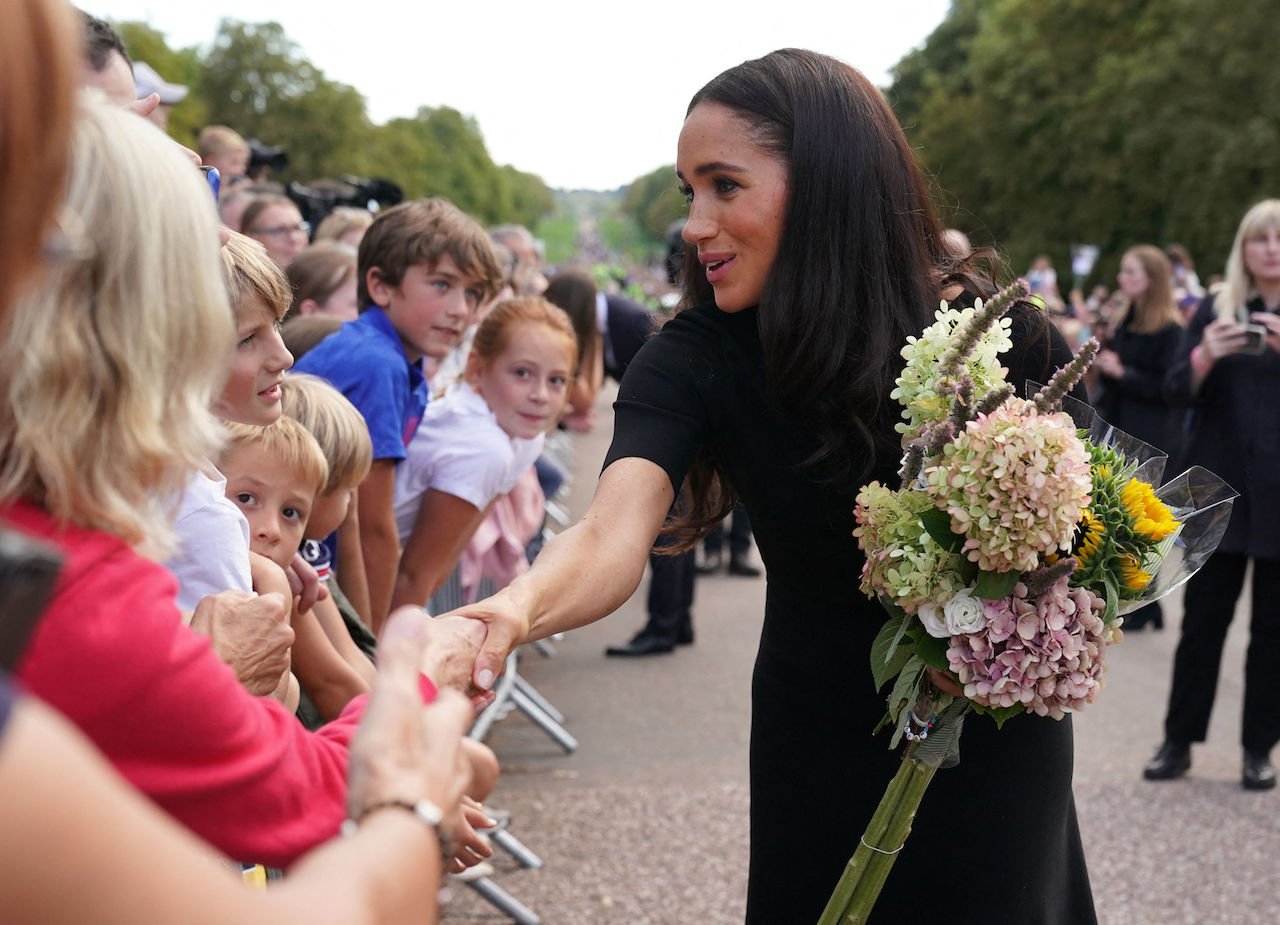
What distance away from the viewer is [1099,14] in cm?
4681

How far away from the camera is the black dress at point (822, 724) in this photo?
2764 millimetres

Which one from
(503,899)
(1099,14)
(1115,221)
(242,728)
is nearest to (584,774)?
(503,899)

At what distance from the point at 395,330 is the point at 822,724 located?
2.79 m

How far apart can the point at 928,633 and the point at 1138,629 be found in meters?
7.81

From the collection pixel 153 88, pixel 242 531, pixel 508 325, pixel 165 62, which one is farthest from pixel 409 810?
pixel 165 62

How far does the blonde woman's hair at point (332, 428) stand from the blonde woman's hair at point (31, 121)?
2551mm

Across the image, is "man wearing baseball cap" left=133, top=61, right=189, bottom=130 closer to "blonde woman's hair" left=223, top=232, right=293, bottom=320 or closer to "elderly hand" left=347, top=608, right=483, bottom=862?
"blonde woman's hair" left=223, top=232, right=293, bottom=320

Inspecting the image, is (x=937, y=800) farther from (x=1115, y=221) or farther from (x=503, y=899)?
(x=1115, y=221)

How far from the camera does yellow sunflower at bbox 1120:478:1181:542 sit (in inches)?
100

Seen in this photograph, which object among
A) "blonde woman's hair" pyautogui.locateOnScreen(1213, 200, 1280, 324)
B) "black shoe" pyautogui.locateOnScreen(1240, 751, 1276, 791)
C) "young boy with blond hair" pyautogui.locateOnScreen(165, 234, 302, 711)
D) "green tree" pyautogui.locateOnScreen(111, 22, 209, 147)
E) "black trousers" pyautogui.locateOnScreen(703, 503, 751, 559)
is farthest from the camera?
"green tree" pyautogui.locateOnScreen(111, 22, 209, 147)

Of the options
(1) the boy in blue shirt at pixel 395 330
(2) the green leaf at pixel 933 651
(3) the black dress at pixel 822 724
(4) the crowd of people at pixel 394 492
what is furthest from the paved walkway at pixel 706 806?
(2) the green leaf at pixel 933 651

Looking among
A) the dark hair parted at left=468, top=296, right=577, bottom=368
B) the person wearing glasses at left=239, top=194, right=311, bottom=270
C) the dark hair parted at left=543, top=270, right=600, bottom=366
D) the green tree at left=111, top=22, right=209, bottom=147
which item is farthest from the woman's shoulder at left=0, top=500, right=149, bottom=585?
the green tree at left=111, top=22, right=209, bottom=147

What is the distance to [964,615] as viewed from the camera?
8.07ft

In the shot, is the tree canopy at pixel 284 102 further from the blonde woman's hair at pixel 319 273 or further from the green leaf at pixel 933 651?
the green leaf at pixel 933 651
